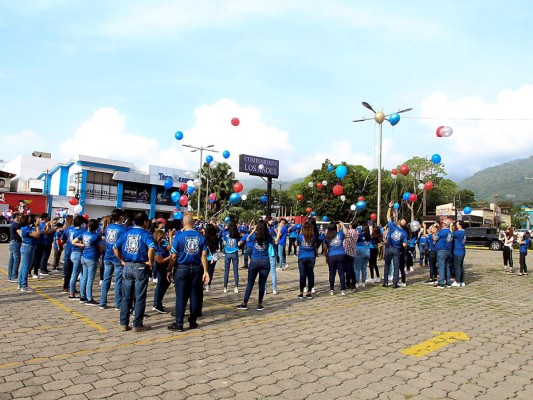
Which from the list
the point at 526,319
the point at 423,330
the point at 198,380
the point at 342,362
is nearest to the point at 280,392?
the point at 198,380

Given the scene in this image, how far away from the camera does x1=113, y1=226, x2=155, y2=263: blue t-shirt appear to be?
586cm

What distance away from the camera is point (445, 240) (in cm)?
1020

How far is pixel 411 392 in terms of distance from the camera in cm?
400

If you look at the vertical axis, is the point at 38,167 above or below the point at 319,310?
above

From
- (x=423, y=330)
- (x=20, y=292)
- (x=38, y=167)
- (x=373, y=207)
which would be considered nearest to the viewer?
(x=423, y=330)

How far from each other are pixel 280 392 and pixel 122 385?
1.55 metres

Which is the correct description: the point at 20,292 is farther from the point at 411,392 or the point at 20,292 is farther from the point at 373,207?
the point at 373,207

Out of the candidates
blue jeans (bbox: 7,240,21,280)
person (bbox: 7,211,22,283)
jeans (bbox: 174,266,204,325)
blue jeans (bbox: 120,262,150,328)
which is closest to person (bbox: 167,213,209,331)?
jeans (bbox: 174,266,204,325)

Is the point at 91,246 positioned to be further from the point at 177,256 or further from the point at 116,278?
the point at 177,256

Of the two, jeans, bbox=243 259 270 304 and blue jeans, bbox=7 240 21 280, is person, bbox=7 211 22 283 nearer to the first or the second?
blue jeans, bbox=7 240 21 280

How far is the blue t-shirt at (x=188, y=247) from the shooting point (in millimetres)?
6051

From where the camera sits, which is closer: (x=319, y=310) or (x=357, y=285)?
(x=319, y=310)

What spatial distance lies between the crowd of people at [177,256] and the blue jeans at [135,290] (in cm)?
1

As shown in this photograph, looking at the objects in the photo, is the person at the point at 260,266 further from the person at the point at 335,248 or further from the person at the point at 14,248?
the person at the point at 14,248
